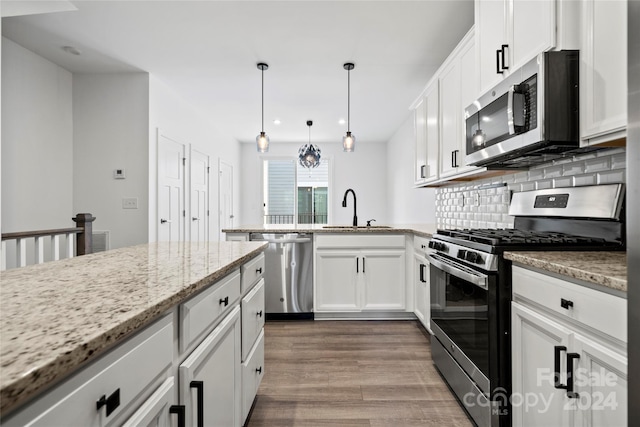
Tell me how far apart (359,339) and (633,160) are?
7.75 ft

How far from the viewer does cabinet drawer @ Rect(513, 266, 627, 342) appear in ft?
2.93

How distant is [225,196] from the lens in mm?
6391

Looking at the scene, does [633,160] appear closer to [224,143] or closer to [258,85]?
[258,85]

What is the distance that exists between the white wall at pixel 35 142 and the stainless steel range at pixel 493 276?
12.0ft

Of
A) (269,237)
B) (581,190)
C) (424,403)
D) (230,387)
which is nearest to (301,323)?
(269,237)

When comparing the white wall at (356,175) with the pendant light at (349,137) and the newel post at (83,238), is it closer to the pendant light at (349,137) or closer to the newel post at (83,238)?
the pendant light at (349,137)

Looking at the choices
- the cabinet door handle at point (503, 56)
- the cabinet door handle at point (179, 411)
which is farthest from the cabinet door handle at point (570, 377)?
the cabinet door handle at point (503, 56)

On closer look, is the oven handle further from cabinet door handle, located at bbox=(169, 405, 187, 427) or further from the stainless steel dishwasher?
the stainless steel dishwasher

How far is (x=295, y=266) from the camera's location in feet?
10.6

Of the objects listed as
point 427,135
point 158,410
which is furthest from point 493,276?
point 427,135

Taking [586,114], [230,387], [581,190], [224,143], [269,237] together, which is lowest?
[230,387]

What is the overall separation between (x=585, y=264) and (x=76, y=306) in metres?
1.41

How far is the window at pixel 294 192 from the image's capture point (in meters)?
7.44

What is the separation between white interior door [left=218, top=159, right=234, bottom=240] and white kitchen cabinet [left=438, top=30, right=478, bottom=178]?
4.33 m
